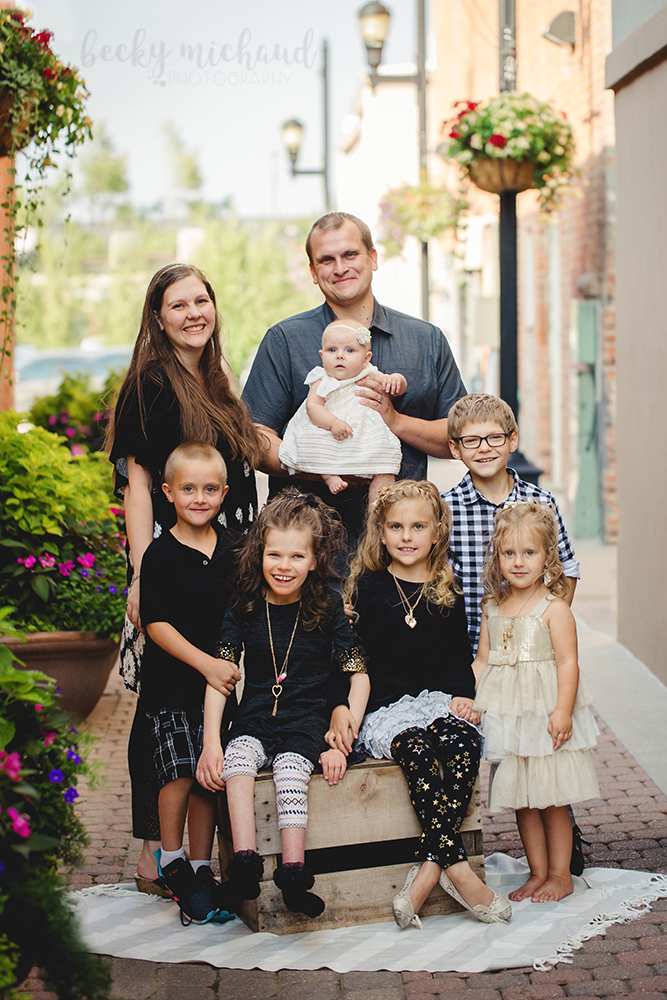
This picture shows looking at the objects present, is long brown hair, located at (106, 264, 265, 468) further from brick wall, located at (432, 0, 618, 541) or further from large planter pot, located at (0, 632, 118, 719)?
brick wall, located at (432, 0, 618, 541)

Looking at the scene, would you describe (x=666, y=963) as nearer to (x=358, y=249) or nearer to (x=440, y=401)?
(x=440, y=401)

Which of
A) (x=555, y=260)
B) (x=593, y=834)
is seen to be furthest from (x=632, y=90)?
(x=555, y=260)

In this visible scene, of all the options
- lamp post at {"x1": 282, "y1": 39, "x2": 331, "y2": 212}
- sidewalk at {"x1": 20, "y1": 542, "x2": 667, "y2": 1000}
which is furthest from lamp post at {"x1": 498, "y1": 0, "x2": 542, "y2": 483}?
lamp post at {"x1": 282, "y1": 39, "x2": 331, "y2": 212}

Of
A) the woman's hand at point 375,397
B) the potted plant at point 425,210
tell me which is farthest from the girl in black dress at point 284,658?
the potted plant at point 425,210

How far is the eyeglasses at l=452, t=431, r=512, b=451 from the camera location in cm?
367

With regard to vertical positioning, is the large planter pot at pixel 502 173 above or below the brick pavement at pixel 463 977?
above

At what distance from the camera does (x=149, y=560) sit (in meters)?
3.57

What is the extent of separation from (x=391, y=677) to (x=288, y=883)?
75 centimetres

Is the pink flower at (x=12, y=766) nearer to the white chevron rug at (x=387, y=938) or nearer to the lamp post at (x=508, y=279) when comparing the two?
A: the white chevron rug at (x=387, y=938)

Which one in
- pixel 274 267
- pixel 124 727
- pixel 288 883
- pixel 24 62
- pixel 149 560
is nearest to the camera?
pixel 288 883

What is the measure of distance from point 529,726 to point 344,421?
1.12 m

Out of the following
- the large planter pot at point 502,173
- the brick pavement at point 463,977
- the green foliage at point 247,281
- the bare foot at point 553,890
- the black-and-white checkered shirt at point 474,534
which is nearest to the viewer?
the brick pavement at point 463,977

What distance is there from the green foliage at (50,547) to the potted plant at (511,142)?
198 inches

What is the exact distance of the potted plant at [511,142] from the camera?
9.06 m
